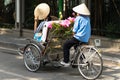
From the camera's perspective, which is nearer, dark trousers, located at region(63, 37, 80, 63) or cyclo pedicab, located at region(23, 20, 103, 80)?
cyclo pedicab, located at region(23, 20, 103, 80)

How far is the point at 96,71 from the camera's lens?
28.0 ft

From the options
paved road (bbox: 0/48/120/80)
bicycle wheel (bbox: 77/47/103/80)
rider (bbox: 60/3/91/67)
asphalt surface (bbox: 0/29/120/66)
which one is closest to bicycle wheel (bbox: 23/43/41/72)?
paved road (bbox: 0/48/120/80)

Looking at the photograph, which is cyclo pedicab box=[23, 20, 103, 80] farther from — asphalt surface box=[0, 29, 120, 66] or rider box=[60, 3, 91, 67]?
asphalt surface box=[0, 29, 120, 66]

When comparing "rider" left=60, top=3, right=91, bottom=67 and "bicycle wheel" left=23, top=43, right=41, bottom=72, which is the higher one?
"rider" left=60, top=3, right=91, bottom=67

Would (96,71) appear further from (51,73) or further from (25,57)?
(25,57)

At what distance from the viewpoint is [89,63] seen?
8617mm

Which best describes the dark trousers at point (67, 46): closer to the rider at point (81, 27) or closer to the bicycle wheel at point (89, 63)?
the rider at point (81, 27)

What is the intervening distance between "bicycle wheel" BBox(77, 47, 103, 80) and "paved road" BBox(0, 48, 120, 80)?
221 mm

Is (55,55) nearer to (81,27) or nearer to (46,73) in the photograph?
(46,73)

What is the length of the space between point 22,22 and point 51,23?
6489mm

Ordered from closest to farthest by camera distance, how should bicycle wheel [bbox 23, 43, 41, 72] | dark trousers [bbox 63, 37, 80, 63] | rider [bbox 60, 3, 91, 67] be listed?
A: rider [bbox 60, 3, 91, 67]
dark trousers [bbox 63, 37, 80, 63]
bicycle wheel [bbox 23, 43, 41, 72]

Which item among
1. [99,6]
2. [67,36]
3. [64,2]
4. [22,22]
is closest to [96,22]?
[99,6]

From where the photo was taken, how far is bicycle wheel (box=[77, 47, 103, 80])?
27.7 feet

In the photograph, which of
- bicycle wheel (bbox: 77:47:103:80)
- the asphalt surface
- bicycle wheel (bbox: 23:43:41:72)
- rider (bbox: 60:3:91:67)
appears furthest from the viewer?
the asphalt surface
